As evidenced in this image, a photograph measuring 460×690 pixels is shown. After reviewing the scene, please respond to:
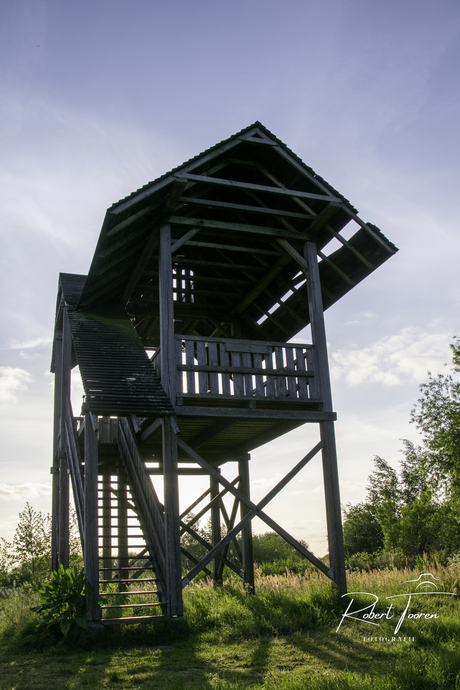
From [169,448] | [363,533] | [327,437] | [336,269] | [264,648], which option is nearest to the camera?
[264,648]

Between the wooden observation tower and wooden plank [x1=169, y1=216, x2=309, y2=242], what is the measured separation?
0.10 ft

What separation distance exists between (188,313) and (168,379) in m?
5.21

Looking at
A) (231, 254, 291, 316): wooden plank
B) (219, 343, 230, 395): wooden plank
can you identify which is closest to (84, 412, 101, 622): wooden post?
(219, 343, 230, 395): wooden plank

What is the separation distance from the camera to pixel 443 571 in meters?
11.3

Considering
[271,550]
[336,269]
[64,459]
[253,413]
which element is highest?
[336,269]

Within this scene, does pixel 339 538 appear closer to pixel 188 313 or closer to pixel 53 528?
pixel 188 313

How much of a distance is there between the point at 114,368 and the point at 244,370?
2.44m

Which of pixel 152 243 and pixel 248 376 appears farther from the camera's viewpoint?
pixel 152 243

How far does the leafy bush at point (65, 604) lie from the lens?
8695 mm

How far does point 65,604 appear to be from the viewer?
29.3 feet

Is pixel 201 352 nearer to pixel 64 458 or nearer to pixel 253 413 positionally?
pixel 253 413

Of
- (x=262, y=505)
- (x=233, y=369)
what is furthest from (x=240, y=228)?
(x=262, y=505)

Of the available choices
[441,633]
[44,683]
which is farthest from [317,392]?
[44,683]

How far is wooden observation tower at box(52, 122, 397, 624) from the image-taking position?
400 inches
